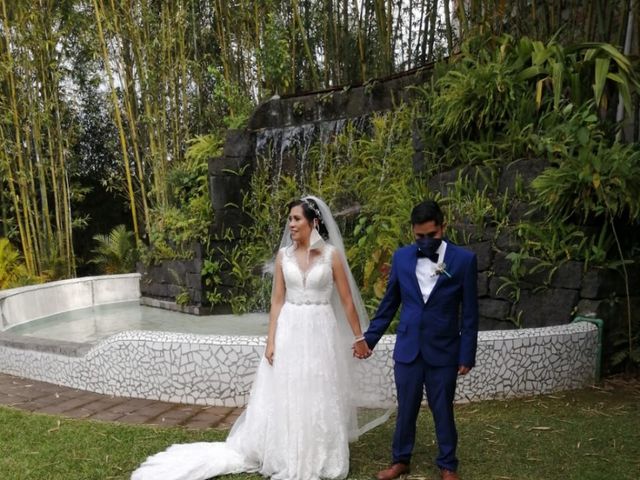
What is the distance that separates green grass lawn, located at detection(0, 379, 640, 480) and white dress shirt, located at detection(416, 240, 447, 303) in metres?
0.91

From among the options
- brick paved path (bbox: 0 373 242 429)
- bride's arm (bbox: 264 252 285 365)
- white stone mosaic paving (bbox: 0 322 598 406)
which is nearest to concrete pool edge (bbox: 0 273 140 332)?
brick paved path (bbox: 0 373 242 429)

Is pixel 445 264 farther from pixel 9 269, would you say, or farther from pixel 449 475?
pixel 9 269

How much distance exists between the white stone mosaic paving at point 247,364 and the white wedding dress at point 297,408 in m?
0.80

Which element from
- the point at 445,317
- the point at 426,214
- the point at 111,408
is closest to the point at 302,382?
the point at 445,317

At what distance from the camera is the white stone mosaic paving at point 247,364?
3.97 m

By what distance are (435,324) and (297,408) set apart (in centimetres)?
76

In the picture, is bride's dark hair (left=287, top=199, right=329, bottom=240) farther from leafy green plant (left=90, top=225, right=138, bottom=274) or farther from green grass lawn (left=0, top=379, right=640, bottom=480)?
leafy green plant (left=90, top=225, right=138, bottom=274)

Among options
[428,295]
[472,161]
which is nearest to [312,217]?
[428,295]

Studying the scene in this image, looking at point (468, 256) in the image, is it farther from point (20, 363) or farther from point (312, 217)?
point (20, 363)

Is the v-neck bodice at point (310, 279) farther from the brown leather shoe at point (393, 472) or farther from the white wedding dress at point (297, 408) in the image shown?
the brown leather shoe at point (393, 472)

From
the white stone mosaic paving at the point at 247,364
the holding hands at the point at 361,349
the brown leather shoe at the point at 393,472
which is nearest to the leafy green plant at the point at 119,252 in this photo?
the white stone mosaic paving at the point at 247,364

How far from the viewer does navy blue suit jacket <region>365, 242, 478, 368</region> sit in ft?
9.07

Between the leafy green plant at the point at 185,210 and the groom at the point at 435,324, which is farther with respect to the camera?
the leafy green plant at the point at 185,210

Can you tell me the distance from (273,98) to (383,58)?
1658 millimetres
